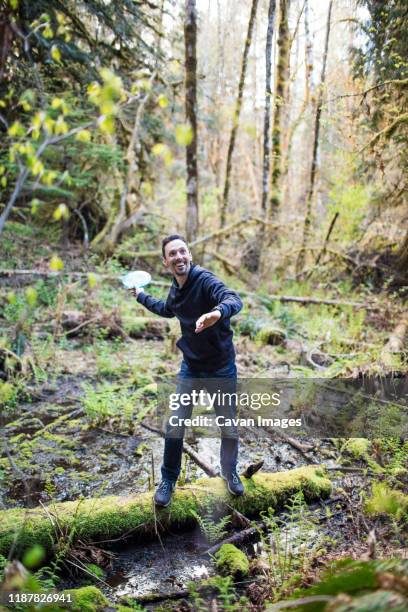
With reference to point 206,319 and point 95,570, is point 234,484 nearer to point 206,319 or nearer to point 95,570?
point 95,570

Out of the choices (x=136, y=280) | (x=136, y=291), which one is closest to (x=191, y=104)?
(x=136, y=280)

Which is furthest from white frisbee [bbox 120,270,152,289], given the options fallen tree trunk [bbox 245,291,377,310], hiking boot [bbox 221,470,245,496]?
fallen tree trunk [bbox 245,291,377,310]

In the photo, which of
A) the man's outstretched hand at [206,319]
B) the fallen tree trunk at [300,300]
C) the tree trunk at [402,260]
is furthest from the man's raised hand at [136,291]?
the tree trunk at [402,260]

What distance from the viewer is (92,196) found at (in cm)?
1374

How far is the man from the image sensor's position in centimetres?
391

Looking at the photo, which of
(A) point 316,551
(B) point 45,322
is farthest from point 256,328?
(A) point 316,551

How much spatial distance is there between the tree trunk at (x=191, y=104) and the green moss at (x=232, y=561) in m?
8.10

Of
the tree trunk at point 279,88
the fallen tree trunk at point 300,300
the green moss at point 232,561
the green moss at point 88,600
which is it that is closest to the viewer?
the green moss at point 88,600

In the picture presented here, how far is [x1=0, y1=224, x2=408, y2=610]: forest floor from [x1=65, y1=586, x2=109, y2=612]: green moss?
175 millimetres

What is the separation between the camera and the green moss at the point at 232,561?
334 centimetres

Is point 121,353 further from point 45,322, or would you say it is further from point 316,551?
point 316,551

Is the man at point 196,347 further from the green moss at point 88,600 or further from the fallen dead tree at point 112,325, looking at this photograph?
the fallen dead tree at point 112,325

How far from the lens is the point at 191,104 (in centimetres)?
1082

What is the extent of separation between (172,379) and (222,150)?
52.9 feet
